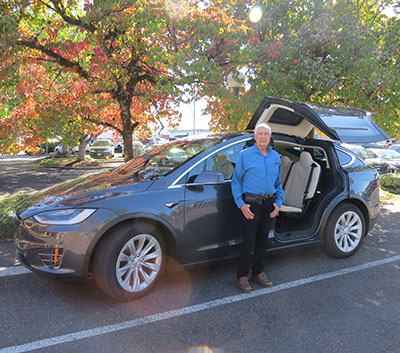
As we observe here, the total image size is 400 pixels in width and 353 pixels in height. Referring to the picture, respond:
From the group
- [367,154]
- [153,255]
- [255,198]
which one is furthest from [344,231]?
[367,154]

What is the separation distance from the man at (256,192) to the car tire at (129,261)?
862 millimetres

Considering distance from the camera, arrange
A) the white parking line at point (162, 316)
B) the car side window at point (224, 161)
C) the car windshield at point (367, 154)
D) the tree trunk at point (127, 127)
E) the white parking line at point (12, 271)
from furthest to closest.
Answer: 1. the car windshield at point (367, 154)
2. the tree trunk at point (127, 127)
3. the white parking line at point (12, 271)
4. the car side window at point (224, 161)
5. the white parking line at point (162, 316)

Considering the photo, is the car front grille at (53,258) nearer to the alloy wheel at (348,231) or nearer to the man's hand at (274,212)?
the man's hand at (274,212)

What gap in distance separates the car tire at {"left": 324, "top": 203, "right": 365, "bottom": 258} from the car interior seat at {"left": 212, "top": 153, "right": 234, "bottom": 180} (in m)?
1.60

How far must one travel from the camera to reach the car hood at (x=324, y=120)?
Result: 389cm

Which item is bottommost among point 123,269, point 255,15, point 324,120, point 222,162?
point 123,269

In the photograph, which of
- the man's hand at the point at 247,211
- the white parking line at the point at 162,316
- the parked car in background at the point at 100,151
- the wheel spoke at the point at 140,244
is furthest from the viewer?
the parked car in background at the point at 100,151

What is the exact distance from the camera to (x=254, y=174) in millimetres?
3424

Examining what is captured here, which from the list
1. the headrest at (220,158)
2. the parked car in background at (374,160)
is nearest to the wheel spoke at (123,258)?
the headrest at (220,158)

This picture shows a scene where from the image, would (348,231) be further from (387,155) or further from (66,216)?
(387,155)

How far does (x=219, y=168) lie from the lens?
3.81 m

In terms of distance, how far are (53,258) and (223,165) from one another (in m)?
1.95

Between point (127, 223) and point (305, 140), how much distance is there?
2.67 metres

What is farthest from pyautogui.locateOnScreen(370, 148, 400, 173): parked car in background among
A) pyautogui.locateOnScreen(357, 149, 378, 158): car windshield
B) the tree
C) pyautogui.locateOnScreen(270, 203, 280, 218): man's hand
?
pyautogui.locateOnScreen(270, 203, 280, 218): man's hand
